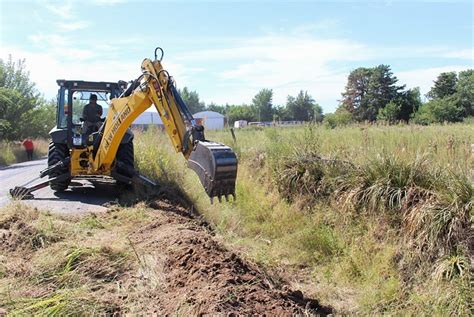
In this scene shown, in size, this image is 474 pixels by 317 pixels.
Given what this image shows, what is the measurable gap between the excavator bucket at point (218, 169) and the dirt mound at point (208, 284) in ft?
2.10

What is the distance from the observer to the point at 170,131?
659 centimetres

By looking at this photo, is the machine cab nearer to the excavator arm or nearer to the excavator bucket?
the excavator arm

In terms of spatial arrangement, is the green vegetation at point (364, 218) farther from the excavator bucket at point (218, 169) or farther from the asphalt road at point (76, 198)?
the asphalt road at point (76, 198)

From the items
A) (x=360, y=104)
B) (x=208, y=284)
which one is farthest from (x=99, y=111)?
(x=360, y=104)

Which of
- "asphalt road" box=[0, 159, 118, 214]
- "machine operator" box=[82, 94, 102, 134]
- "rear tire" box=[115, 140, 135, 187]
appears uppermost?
"machine operator" box=[82, 94, 102, 134]

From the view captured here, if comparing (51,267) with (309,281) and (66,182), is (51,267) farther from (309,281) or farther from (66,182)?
(66,182)

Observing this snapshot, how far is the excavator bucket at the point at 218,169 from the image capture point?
525 centimetres

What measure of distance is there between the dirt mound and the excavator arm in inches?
31.4

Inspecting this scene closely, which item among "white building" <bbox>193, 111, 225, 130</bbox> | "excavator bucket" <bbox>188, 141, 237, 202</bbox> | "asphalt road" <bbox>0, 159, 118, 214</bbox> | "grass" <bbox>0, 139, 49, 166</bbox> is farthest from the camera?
"grass" <bbox>0, 139, 49, 166</bbox>

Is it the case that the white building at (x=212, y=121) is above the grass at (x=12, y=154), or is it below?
above

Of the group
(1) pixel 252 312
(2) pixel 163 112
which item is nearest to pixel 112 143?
(2) pixel 163 112

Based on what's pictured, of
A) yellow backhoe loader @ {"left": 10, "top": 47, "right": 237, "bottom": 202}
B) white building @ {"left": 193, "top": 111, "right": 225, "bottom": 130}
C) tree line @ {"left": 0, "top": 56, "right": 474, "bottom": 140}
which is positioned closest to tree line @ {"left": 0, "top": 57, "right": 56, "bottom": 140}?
tree line @ {"left": 0, "top": 56, "right": 474, "bottom": 140}

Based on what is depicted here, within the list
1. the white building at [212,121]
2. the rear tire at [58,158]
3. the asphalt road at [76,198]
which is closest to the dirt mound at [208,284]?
the asphalt road at [76,198]

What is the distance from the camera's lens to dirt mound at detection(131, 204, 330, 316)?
3523 millimetres
